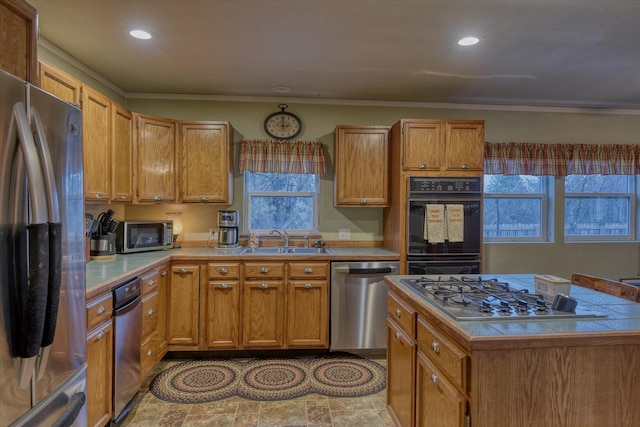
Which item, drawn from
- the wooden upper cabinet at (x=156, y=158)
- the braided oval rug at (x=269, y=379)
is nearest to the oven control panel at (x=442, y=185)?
the braided oval rug at (x=269, y=379)

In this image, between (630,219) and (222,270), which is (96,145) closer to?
(222,270)

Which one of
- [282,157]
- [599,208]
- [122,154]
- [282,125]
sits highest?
[282,125]

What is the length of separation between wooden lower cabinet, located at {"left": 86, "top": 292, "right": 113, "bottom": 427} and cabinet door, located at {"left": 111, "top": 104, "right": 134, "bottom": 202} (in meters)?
1.14

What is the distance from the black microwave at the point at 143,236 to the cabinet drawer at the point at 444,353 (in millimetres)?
2566

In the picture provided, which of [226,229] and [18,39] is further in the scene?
[226,229]

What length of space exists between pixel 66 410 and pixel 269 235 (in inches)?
102

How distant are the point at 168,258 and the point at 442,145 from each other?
104 inches

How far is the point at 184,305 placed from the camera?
3.00 meters

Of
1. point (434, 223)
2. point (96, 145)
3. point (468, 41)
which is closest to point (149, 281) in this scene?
point (96, 145)

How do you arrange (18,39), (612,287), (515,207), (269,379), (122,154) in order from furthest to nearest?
1. (515,207)
2. (122,154)
3. (269,379)
4. (612,287)
5. (18,39)

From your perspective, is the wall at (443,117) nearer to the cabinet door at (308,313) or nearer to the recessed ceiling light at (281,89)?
Answer: the recessed ceiling light at (281,89)

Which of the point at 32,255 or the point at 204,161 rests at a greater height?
the point at 204,161

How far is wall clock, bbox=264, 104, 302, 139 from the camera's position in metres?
3.69

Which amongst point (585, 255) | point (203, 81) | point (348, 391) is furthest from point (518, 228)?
point (203, 81)
